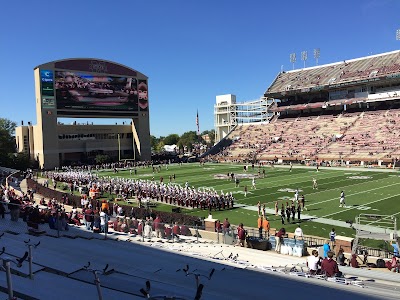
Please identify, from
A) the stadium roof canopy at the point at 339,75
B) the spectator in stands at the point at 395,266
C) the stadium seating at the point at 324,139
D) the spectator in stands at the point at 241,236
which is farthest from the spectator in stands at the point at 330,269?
the stadium roof canopy at the point at 339,75

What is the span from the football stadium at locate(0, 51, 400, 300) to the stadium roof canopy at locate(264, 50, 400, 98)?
27cm

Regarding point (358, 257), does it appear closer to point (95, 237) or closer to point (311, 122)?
point (95, 237)

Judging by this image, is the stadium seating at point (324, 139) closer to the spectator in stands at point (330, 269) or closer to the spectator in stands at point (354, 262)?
the spectator in stands at point (354, 262)

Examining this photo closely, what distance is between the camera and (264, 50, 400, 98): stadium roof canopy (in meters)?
59.9

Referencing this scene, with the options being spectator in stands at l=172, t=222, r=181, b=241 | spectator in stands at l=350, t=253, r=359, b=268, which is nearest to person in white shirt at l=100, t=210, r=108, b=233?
spectator in stands at l=172, t=222, r=181, b=241

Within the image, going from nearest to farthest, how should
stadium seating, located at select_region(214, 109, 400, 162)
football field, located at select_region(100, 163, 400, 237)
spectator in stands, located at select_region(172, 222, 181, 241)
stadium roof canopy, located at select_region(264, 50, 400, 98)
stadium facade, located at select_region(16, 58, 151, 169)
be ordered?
spectator in stands, located at select_region(172, 222, 181, 241)
football field, located at select_region(100, 163, 400, 237)
stadium seating, located at select_region(214, 109, 400, 162)
stadium facade, located at select_region(16, 58, 151, 169)
stadium roof canopy, located at select_region(264, 50, 400, 98)

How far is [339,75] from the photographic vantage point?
66.5 m

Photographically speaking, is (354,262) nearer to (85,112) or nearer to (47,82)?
(47,82)

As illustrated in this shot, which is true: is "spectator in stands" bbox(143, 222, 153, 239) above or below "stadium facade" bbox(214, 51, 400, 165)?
below

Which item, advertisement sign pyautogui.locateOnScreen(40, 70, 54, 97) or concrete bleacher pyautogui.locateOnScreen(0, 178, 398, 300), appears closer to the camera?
concrete bleacher pyautogui.locateOnScreen(0, 178, 398, 300)

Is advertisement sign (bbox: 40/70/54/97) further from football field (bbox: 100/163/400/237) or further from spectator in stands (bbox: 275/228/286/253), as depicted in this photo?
spectator in stands (bbox: 275/228/286/253)

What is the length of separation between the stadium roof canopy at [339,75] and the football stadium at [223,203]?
274 millimetres

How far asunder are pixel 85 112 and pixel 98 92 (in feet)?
12.3

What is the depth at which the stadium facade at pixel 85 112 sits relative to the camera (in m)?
58.5
